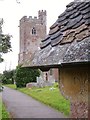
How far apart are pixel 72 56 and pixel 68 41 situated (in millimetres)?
469

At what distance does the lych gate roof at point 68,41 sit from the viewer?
384cm

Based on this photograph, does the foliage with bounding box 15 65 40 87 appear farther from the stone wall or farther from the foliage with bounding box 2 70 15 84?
the stone wall

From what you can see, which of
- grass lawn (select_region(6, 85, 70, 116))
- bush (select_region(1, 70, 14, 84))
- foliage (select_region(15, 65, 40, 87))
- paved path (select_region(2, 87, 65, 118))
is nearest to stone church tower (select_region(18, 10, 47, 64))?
bush (select_region(1, 70, 14, 84))

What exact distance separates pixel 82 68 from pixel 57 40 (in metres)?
0.58

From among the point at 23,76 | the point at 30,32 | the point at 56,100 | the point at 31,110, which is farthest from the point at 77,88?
the point at 30,32

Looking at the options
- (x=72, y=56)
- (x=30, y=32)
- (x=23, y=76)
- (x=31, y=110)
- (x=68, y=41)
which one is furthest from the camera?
(x=30, y=32)

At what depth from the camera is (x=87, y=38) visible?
12.9 feet

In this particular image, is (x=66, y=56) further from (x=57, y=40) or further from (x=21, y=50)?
(x=21, y=50)

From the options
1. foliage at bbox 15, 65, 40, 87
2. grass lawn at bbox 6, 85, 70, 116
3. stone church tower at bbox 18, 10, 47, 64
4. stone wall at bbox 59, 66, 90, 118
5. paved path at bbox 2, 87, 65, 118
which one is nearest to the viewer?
stone wall at bbox 59, 66, 90, 118

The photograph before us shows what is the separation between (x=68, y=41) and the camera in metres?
4.26

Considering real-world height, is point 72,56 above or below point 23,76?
above

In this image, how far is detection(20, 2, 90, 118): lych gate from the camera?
12.8 ft

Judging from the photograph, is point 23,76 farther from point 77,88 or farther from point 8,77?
point 77,88

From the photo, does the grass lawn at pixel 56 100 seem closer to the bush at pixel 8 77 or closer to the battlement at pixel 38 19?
the bush at pixel 8 77
